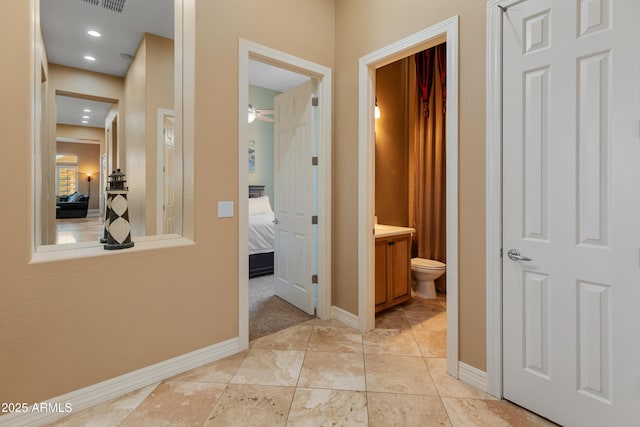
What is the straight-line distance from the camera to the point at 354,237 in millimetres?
2859

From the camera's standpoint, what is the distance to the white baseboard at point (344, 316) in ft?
9.39

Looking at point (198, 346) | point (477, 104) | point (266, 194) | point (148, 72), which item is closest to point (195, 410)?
point (198, 346)

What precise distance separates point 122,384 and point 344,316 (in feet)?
5.97

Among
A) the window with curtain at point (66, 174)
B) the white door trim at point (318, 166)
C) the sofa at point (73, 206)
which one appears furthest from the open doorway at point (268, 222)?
the window with curtain at point (66, 174)

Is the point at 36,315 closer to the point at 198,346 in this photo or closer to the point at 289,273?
the point at 198,346

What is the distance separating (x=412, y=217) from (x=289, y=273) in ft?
6.16

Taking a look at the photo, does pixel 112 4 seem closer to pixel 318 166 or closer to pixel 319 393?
pixel 318 166

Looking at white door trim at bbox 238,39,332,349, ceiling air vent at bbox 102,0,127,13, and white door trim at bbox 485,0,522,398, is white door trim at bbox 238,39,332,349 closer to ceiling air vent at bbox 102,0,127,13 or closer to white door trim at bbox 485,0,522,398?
ceiling air vent at bbox 102,0,127,13

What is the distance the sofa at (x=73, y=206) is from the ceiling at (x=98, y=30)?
481 millimetres

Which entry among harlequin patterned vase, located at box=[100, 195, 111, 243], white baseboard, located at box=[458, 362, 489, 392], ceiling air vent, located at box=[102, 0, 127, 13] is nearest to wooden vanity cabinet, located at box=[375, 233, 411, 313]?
white baseboard, located at box=[458, 362, 489, 392]

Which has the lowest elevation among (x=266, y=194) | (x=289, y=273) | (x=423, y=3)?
(x=289, y=273)

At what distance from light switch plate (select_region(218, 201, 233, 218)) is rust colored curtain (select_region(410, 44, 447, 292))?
2.63m

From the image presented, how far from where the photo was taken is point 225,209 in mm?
2344

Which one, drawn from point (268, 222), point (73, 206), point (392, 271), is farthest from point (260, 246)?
point (73, 206)
